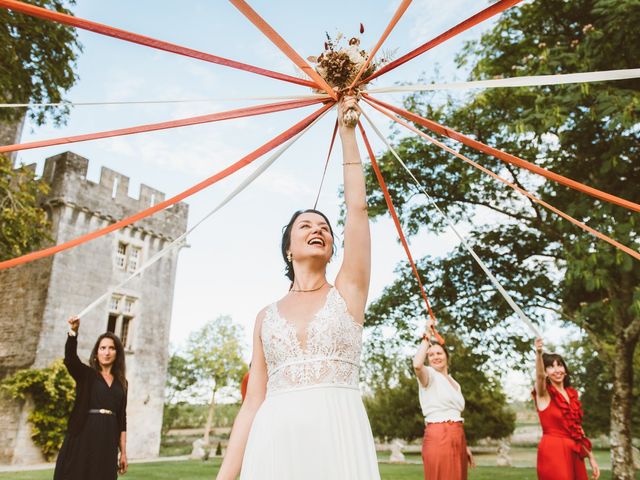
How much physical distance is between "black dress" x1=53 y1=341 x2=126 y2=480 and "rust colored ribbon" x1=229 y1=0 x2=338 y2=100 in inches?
118

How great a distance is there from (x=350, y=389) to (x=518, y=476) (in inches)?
504

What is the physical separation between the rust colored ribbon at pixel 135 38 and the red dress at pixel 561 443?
3858mm

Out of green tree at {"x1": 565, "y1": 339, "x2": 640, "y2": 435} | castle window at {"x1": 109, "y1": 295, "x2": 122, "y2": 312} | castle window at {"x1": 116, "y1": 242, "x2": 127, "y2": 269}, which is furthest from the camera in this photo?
green tree at {"x1": 565, "y1": 339, "x2": 640, "y2": 435}

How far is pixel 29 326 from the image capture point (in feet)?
59.6

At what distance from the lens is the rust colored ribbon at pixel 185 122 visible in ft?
7.69

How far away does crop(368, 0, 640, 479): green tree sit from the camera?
20.4ft

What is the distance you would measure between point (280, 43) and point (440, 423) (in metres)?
4.04

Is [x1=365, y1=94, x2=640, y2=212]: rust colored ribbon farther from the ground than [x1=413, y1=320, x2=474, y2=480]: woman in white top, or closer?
farther from the ground

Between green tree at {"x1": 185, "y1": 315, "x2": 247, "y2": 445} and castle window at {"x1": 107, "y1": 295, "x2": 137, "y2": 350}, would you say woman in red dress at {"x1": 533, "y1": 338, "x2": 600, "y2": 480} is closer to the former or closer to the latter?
castle window at {"x1": 107, "y1": 295, "x2": 137, "y2": 350}

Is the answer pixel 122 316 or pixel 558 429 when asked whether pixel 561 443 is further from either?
pixel 122 316

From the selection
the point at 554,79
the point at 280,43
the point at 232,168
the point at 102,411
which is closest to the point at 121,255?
the point at 102,411

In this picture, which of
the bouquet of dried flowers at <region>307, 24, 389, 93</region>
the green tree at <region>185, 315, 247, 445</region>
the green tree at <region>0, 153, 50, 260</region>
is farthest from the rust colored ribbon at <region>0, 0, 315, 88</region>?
the green tree at <region>185, 315, 247, 445</region>

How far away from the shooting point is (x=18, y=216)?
9875 millimetres

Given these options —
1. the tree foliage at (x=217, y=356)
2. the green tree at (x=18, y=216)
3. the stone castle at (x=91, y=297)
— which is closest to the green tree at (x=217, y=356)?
the tree foliage at (x=217, y=356)
